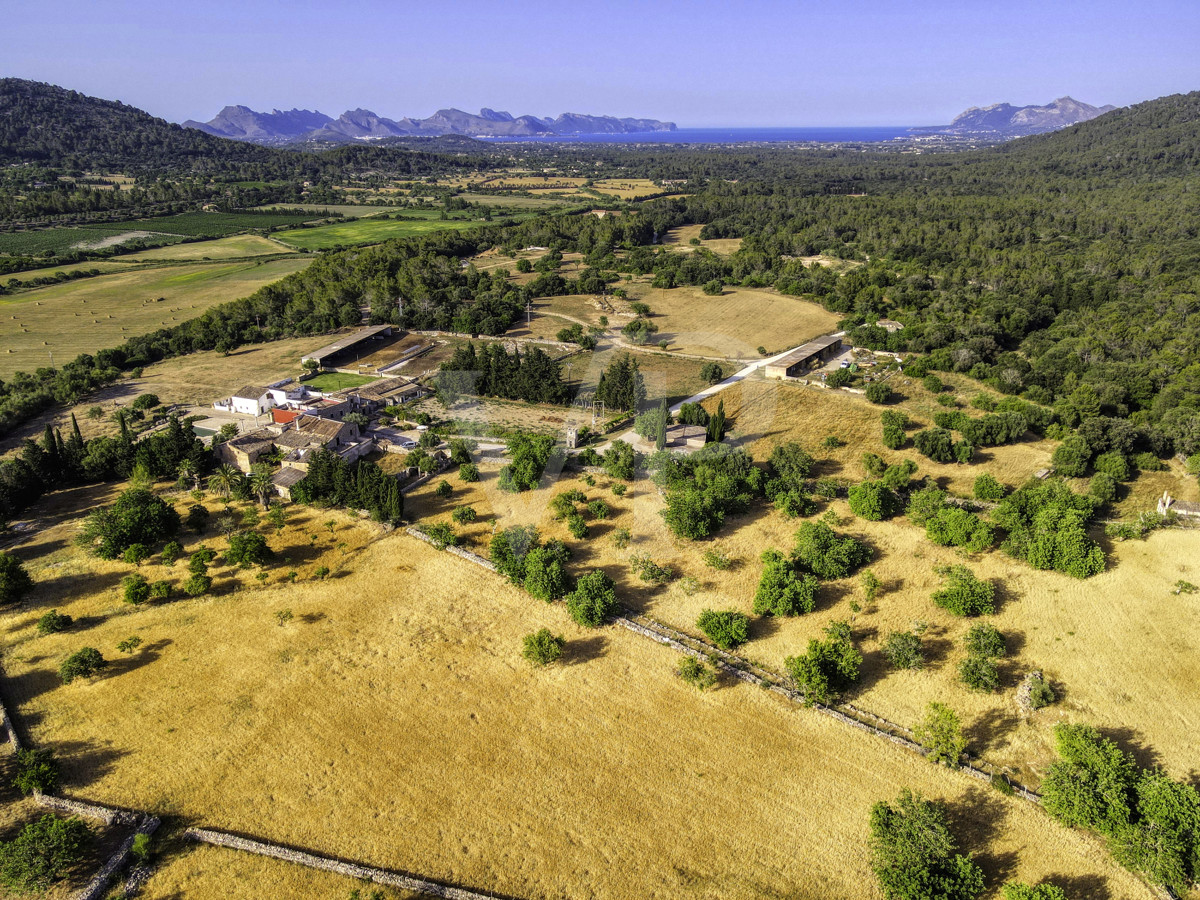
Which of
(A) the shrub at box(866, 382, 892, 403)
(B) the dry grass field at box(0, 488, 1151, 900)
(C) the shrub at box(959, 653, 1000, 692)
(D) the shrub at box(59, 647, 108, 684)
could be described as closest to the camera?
(B) the dry grass field at box(0, 488, 1151, 900)

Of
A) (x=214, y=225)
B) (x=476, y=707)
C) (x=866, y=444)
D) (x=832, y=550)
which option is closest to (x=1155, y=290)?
(x=866, y=444)

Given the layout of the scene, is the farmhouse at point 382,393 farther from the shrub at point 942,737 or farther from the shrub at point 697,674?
the shrub at point 942,737

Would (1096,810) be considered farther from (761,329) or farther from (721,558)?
(761,329)

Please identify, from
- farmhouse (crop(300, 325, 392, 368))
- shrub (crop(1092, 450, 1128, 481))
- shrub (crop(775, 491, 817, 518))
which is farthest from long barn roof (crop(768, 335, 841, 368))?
farmhouse (crop(300, 325, 392, 368))

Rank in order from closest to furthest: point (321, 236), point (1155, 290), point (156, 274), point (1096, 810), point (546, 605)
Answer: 1. point (1096, 810)
2. point (546, 605)
3. point (1155, 290)
4. point (156, 274)
5. point (321, 236)

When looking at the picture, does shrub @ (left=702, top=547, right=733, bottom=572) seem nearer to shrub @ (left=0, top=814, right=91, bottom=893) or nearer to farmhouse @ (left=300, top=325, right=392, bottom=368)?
shrub @ (left=0, top=814, right=91, bottom=893)

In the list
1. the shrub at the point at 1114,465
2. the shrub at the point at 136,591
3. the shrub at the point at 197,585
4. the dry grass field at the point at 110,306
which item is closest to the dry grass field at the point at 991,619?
the shrub at the point at 1114,465

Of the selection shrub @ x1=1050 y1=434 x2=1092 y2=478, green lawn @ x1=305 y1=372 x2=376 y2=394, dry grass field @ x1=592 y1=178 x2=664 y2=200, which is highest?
dry grass field @ x1=592 y1=178 x2=664 y2=200
